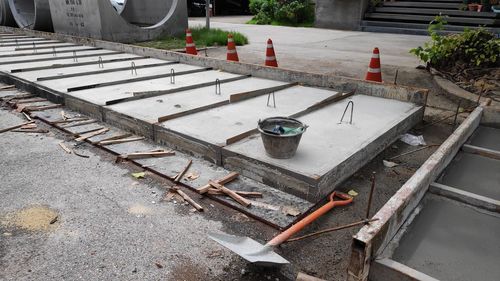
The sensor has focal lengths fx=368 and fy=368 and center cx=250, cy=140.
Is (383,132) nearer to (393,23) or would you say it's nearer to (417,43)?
(417,43)

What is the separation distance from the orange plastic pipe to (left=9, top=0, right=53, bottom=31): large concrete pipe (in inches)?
589

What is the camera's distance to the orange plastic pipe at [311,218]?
8.71 ft

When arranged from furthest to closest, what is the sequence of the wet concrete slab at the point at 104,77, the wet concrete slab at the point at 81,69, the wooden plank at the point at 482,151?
the wet concrete slab at the point at 81,69 → the wet concrete slab at the point at 104,77 → the wooden plank at the point at 482,151

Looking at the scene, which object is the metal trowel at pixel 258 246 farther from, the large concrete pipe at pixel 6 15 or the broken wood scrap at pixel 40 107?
the large concrete pipe at pixel 6 15

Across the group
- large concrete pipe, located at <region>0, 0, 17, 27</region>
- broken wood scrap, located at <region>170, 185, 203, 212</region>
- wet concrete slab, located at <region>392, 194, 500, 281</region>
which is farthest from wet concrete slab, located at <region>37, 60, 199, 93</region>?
large concrete pipe, located at <region>0, 0, 17, 27</region>

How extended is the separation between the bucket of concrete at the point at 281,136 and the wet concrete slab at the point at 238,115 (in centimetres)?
55

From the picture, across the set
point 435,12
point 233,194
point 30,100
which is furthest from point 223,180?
point 435,12

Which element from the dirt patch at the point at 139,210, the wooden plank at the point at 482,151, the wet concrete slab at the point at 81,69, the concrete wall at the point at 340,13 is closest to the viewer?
the dirt patch at the point at 139,210

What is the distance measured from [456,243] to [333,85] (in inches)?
157

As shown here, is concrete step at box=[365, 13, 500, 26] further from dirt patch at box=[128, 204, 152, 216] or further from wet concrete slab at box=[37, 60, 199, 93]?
dirt patch at box=[128, 204, 152, 216]

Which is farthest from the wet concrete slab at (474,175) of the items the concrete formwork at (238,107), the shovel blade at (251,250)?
the shovel blade at (251,250)

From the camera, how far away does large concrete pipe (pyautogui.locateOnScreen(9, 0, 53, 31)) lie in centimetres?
1415

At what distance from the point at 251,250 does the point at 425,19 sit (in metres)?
15.6

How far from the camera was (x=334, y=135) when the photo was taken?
4.24m
